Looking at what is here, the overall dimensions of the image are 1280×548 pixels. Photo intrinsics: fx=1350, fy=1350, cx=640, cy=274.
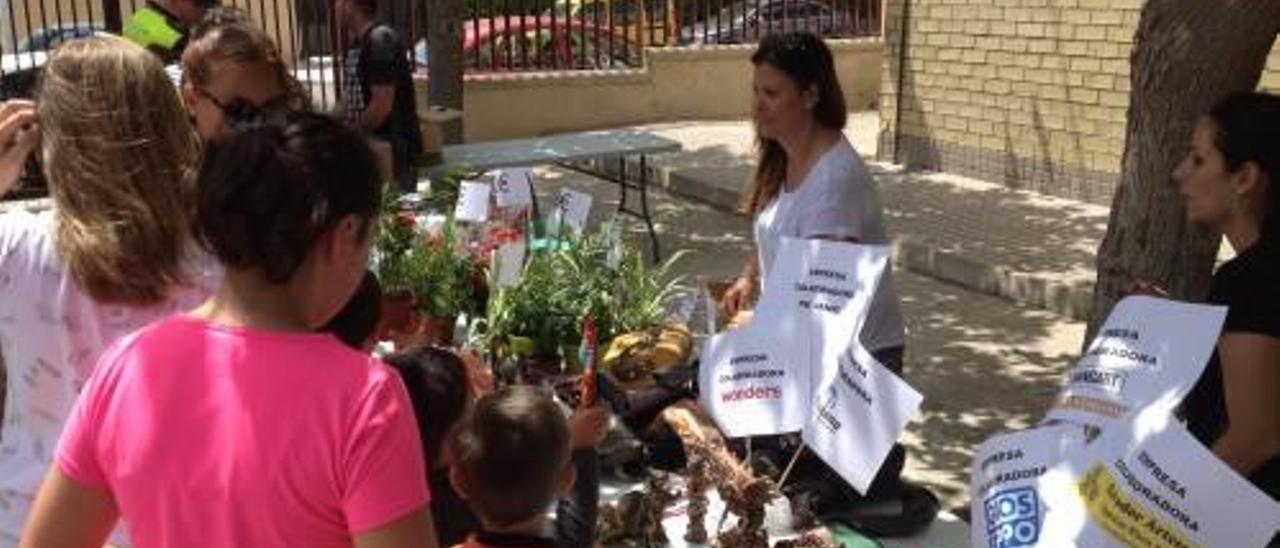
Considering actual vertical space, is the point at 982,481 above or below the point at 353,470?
below

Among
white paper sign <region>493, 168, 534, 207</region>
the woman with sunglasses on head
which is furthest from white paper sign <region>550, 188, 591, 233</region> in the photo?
the woman with sunglasses on head

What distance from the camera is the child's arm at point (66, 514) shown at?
1476 mm

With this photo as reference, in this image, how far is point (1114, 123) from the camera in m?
8.76

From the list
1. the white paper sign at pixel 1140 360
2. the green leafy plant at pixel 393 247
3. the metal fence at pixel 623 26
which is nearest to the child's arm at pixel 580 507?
the white paper sign at pixel 1140 360

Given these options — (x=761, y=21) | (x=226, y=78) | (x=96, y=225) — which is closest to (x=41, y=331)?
(x=96, y=225)

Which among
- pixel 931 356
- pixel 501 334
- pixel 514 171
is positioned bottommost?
pixel 931 356

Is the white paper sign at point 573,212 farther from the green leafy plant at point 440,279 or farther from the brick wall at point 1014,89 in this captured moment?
the brick wall at point 1014,89

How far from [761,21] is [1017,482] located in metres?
13.4

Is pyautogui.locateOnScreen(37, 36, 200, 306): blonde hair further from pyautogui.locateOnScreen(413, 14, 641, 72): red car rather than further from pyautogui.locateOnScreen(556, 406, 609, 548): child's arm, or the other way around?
pyautogui.locateOnScreen(413, 14, 641, 72): red car

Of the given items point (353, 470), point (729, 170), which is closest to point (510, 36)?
point (729, 170)

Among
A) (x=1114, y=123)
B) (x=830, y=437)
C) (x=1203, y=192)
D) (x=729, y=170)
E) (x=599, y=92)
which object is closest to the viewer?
(x=1203, y=192)

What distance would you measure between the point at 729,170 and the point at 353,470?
31.4 feet

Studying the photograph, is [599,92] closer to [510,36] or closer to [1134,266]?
[510,36]

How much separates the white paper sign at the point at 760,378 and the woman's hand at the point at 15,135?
50.7 inches
